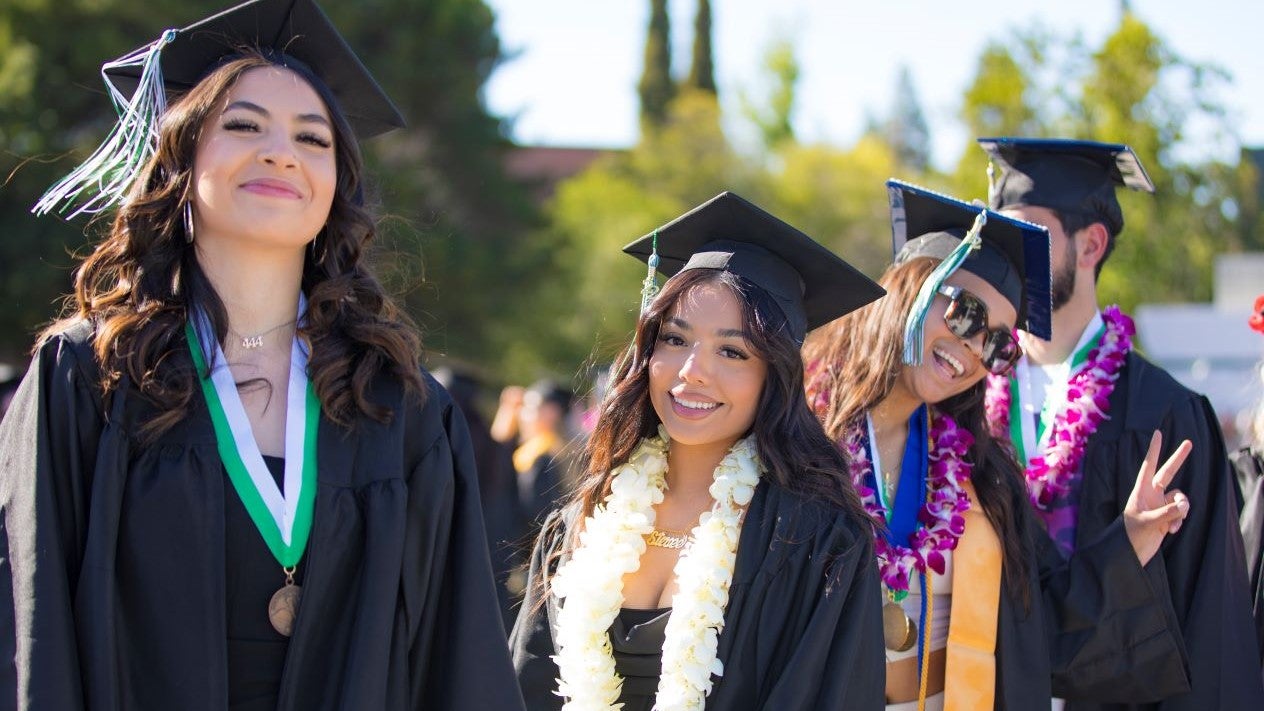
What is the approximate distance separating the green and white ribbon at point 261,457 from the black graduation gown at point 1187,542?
2358mm

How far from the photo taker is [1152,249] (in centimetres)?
1612

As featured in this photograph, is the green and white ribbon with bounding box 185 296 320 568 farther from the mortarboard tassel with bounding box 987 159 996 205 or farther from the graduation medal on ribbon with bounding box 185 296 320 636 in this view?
the mortarboard tassel with bounding box 987 159 996 205

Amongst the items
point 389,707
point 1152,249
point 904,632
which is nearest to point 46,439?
point 389,707

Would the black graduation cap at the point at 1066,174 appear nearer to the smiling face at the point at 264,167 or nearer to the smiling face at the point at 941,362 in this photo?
the smiling face at the point at 941,362

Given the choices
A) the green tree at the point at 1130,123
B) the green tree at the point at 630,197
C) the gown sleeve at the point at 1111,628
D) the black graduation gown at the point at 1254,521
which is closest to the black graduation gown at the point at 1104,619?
the gown sleeve at the point at 1111,628

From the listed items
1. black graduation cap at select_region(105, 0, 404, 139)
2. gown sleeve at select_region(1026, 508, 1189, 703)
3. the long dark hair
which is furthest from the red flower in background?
black graduation cap at select_region(105, 0, 404, 139)

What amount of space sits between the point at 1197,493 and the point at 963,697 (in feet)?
3.86

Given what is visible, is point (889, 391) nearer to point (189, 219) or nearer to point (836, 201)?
point (189, 219)

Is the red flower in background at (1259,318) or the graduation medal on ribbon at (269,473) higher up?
the red flower in background at (1259,318)

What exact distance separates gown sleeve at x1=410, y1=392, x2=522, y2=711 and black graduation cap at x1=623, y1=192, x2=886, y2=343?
103cm

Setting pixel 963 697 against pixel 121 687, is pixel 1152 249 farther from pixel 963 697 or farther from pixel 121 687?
pixel 121 687

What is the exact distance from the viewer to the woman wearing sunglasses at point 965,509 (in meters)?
3.68

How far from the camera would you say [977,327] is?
12.7ft

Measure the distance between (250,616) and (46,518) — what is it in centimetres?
41
